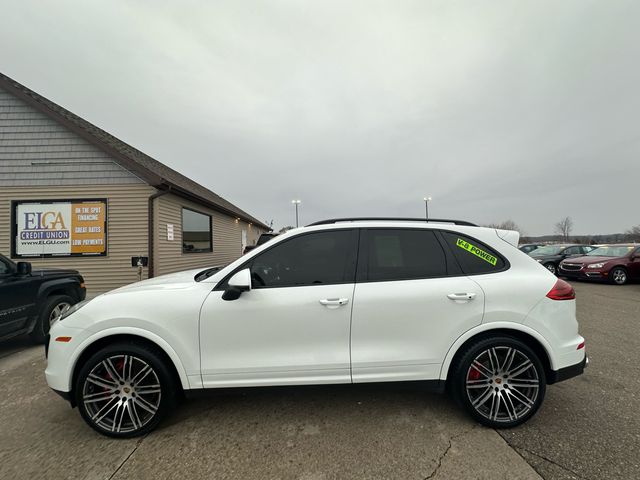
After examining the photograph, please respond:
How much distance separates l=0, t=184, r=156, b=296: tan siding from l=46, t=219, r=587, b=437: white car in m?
6.09

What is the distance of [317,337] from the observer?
2170mm

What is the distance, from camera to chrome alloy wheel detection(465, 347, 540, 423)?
87.3 inches

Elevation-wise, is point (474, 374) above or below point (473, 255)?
below

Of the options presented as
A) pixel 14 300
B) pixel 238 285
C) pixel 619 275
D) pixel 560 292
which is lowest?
pixel 619 275

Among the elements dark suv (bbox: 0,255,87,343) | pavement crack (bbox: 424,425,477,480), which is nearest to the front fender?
pavement crack (bbox: 424,425,477,480)

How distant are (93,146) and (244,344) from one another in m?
8.65

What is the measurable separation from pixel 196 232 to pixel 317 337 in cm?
893

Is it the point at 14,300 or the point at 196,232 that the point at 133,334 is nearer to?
the point at 14,300

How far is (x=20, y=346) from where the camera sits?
425cm

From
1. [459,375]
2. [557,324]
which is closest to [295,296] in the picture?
[459,375]

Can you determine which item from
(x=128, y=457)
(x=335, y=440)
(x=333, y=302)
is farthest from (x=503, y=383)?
(x=128, y=457)

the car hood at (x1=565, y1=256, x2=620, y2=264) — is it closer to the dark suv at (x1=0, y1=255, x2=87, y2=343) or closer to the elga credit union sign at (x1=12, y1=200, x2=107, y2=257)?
the dark suv at (x1=0, y1=255, x2=87, y2=343)

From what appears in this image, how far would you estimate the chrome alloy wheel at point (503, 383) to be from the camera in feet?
7.27

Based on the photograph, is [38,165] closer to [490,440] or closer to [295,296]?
[295,296]
